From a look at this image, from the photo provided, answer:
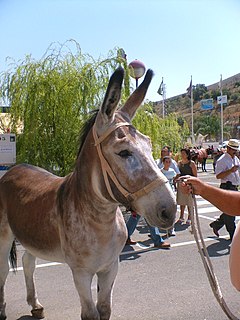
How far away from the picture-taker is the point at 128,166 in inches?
92.8

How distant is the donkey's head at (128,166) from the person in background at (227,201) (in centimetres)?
19

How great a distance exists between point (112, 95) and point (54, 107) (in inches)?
293

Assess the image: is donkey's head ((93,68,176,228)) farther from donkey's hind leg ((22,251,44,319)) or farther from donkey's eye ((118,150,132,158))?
donkey's hind leg ((22,251,44,319))

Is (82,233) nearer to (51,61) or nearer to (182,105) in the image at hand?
(51,61)

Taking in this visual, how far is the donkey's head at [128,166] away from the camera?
7.22 ft

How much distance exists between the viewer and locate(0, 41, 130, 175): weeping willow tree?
31.4 feet

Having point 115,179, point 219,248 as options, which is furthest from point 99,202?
point 219,248

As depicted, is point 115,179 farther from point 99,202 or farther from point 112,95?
point 112,95

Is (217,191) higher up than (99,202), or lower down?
higher up

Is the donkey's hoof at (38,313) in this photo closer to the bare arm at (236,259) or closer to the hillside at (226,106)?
the bare arm at (236,259)

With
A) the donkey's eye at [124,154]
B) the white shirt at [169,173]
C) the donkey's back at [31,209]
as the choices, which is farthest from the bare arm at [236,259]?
the white shirt at [169,173]

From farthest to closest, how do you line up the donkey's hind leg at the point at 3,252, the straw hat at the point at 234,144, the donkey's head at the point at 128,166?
the straw hat at the point at 234,144 → the donkey's hind leg at the point at 3,252 → the donkey's head at the point at 128,166

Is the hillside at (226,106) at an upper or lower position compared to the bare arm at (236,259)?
upper

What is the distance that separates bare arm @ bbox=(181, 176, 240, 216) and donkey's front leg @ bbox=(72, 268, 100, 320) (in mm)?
1037
